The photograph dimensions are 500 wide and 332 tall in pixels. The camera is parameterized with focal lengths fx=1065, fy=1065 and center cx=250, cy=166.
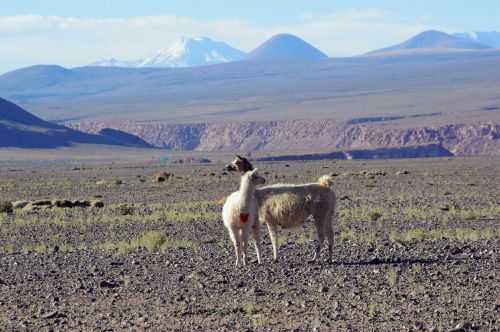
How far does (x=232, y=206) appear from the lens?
48.8 feet

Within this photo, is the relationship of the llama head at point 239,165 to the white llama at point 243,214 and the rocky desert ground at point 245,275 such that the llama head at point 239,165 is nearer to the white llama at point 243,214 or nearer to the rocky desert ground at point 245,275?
the rocky desert ground at point 245,275

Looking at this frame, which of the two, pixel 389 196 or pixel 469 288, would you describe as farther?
pixel 389 196

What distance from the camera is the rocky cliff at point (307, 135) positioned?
342 ft

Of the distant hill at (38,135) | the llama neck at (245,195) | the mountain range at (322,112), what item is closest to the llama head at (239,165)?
the llama neck at (245,195)

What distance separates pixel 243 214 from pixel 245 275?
122 centimetres

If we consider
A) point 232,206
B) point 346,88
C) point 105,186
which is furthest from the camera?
point 346,88

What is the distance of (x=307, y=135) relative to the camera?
126000mm

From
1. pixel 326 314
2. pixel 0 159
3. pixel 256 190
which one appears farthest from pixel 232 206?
pixel 0 159

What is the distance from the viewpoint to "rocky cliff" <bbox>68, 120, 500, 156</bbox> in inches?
Answer: 4107

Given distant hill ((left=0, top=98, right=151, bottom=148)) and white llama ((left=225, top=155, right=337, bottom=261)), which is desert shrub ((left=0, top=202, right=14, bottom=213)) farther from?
distant hill ((left=0, top=98, right=151, bottom=148))

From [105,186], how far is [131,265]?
2932 cm

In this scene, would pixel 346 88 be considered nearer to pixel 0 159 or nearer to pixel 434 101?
pixel 434 101

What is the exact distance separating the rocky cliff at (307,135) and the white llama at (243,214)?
8274cm

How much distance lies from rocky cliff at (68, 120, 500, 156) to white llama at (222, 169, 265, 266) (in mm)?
82745
